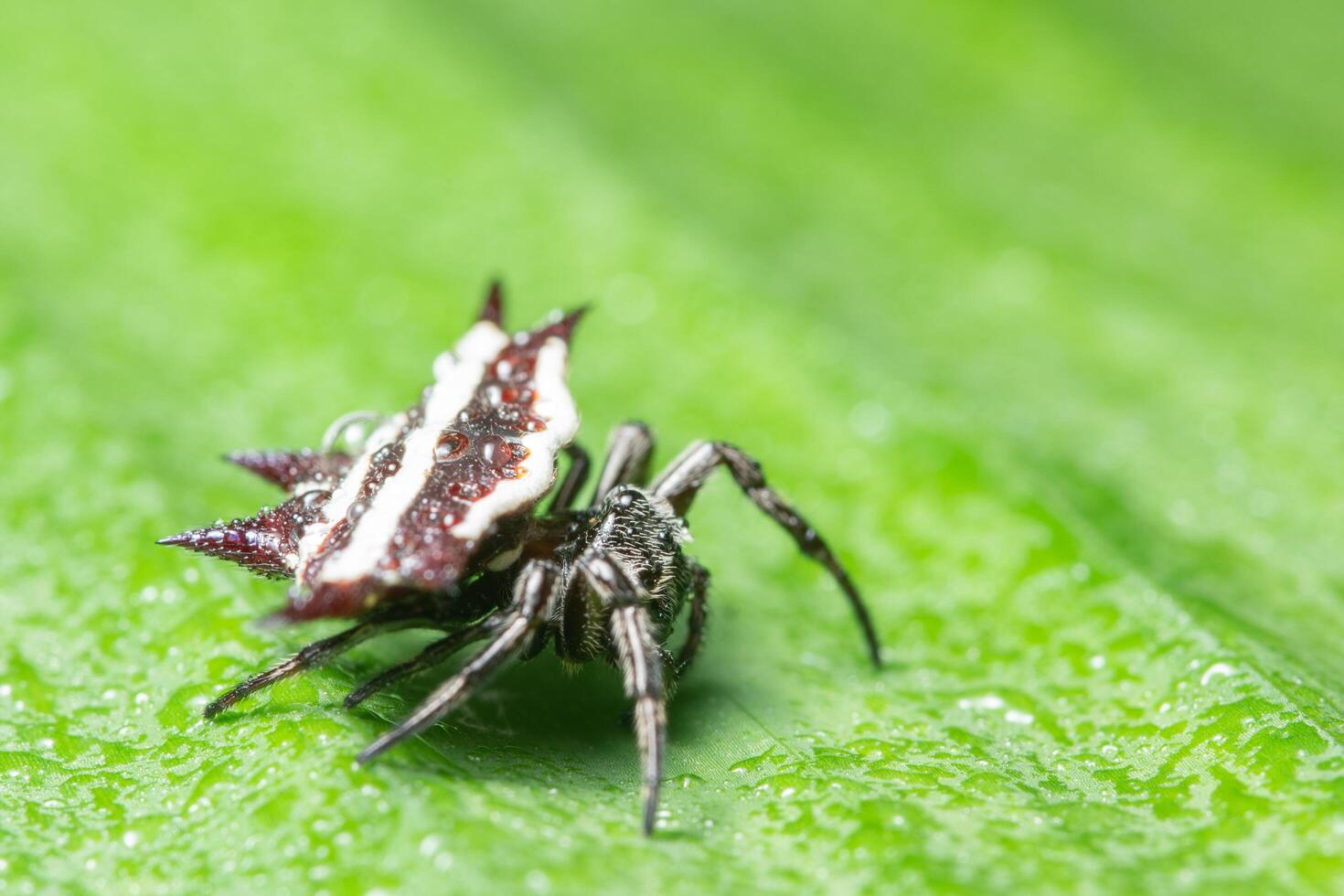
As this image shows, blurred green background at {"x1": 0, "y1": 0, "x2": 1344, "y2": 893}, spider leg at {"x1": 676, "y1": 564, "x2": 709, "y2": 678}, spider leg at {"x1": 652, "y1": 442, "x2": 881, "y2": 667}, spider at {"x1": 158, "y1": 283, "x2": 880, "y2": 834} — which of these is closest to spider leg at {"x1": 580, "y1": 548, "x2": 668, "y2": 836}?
spider at {"x1": 158, "y1": 283, "x2": 880, "y2": 834}

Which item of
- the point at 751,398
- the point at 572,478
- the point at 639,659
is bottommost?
the point at 639,659

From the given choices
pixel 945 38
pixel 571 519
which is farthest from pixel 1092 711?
pixel 945 38

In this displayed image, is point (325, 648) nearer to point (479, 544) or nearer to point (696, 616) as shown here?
point (479, 544)

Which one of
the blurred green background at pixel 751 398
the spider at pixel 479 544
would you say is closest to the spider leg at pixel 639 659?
the spider at pixel 479 544

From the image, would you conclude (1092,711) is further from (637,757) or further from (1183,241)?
(1183,241)

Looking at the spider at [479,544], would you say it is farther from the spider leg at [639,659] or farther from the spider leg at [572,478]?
the spider leg at [572,478]

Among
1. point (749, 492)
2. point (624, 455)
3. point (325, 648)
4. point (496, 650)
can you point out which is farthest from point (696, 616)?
point (325, 648)

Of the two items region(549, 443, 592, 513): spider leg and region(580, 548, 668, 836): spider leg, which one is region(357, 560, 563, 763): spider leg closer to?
region(580, 548, 668, 836): spider leg
